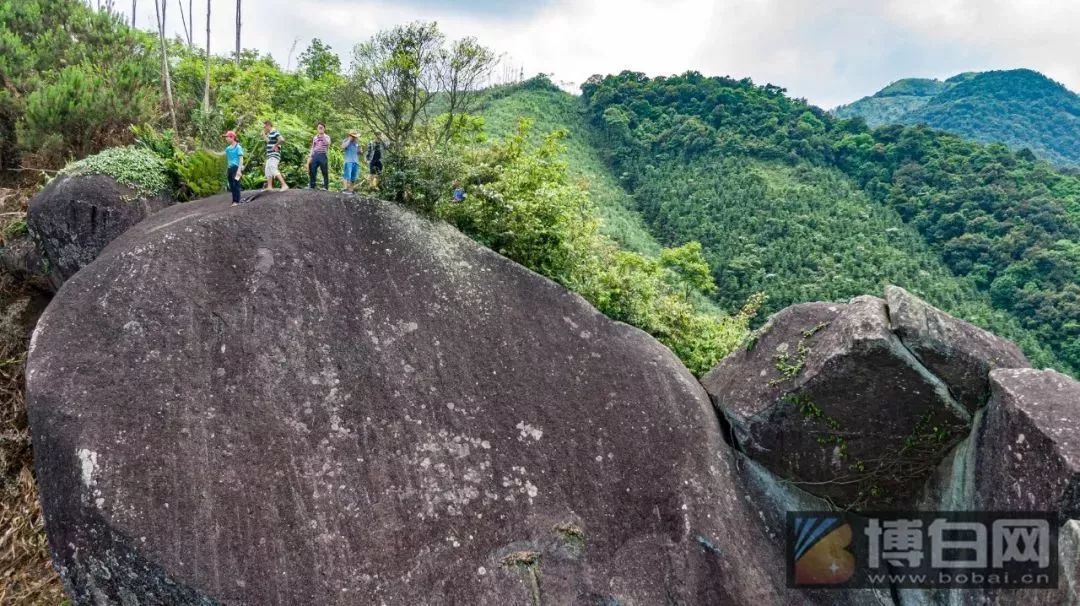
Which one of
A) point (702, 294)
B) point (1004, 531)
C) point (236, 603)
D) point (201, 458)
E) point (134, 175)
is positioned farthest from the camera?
point (702, 294)

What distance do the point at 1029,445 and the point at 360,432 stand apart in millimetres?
7418

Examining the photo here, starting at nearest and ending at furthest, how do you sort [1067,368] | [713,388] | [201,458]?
1. [201,458]
2. [713,388]
3. [1067,368]

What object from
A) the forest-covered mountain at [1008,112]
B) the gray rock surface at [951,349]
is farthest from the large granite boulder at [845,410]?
the forest-covered mountain at [1008,112]

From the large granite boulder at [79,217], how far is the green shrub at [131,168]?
0.14 metres

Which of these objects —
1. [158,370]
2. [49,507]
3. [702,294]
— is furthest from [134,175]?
[702,294]

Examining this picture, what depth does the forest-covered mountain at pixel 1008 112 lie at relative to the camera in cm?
12019

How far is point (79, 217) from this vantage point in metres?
10.3

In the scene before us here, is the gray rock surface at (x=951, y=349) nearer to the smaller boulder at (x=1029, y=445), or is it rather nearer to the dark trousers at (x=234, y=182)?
the smaller boulder at (x=1029, y=445)

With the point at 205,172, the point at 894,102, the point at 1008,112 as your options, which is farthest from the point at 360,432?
the point at 894,102

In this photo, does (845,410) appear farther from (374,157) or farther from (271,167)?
(271,167)

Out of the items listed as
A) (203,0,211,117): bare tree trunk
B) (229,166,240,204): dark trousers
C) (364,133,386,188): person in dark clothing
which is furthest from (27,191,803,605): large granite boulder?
(203,0,211,117): bare tree trunk

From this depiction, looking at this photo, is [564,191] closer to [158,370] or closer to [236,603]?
[158,370]

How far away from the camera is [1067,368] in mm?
34375

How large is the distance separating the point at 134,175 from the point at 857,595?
12.5 m
